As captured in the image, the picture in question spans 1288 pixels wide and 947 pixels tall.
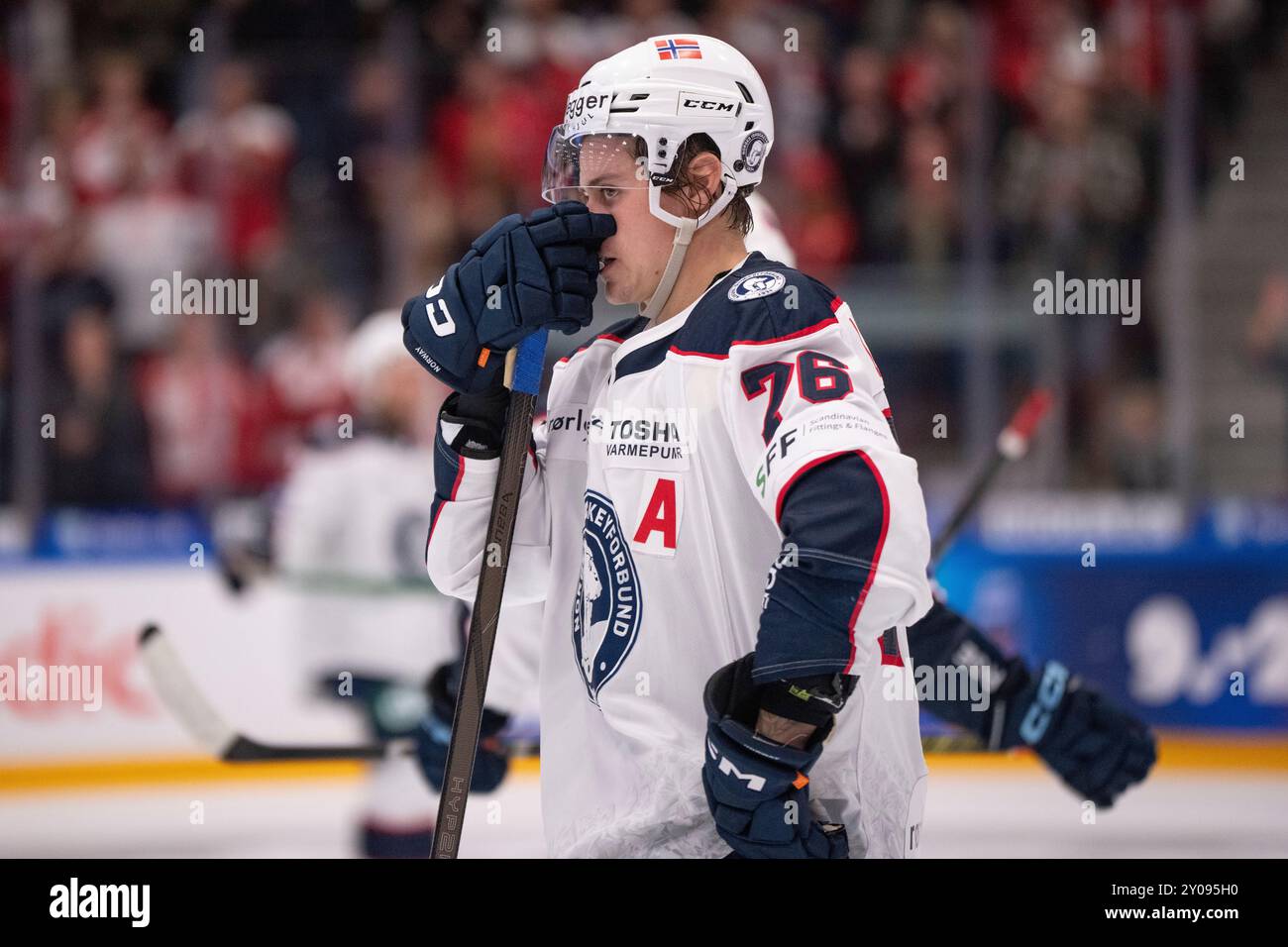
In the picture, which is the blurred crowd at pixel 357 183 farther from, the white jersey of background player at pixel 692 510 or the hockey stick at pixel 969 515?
the white jersey of background player at pixel 692 510

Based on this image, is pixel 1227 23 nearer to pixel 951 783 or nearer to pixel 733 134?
pixel 951 783

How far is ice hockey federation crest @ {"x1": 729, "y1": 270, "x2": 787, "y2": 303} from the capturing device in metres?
1.72

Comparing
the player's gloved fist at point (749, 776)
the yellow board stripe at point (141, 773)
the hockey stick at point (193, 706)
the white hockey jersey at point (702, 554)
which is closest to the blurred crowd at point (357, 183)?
the yellow board stripe at point (141, 773)

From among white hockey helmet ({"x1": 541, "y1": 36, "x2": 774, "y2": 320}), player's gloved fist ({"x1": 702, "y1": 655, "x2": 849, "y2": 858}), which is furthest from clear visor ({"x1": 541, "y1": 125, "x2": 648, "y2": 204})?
player's gloved fist ({"x1": 702, "y1": 655, "x2": 849, "y2": 858})

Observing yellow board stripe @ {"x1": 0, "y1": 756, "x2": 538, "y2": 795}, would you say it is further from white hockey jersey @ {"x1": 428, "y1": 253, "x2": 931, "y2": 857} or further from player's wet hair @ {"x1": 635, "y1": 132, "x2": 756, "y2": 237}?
player's wet hair @ {"x1": 635, "y1": 132, "x2": 756, "y2": 237}

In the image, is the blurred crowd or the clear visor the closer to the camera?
the clear visor

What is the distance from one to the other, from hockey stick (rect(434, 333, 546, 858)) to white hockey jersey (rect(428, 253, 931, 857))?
0.15 feet

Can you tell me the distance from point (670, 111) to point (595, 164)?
0.11 meters

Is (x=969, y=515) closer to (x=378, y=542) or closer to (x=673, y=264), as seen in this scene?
(x=378, y=542)

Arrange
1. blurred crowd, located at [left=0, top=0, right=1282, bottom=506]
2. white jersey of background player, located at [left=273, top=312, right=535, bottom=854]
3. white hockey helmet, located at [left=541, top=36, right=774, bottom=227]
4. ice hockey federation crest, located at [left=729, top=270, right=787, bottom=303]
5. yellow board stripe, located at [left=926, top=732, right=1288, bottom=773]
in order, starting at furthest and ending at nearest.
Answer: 1. blurred crowd, located at [left=0, top=0, right=1282, bottom=506]
2. yellow board stripe, located at [left=926, top=732, right=1288, bottom=773]
3. white jersey of background player, located at [left=273, top=312, right=535, bottom=854]
4. white hockey helmet, located at [left=541, top=36, right=774, bottom=227]
5. ice hockey federation crest, located at [left=729, top=270, right=787, bottom=303]

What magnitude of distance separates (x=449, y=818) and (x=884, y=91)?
178 inches

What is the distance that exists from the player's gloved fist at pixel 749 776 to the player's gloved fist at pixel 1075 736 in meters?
0.84

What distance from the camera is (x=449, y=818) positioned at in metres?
1.89

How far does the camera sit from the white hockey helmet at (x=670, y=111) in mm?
1827
